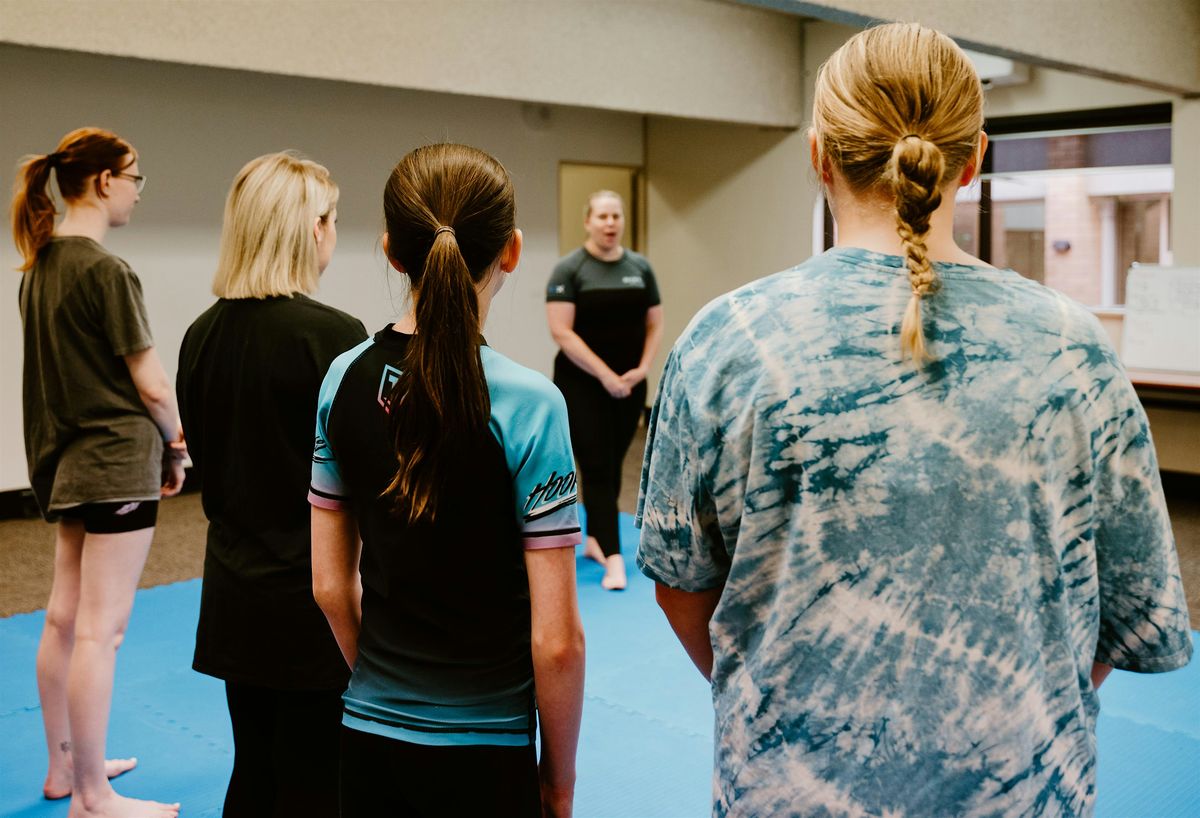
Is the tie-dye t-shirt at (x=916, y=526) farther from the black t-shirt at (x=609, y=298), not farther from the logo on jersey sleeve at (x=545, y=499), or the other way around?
the black t-shirt at (x=609, y=298)

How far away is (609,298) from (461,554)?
10.6 ft

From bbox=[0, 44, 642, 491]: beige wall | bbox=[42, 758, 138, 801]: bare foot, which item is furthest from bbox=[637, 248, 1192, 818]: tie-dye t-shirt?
bbox=[0, 44, 642, 491]: beige wall

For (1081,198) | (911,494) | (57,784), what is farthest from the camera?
(1081,198)

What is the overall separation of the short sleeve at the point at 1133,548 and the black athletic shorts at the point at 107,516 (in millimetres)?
1850

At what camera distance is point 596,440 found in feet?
14.8

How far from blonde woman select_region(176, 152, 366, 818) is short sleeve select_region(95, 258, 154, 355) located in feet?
1.65

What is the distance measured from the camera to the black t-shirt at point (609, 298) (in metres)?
4.43

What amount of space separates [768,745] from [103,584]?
5.65ft

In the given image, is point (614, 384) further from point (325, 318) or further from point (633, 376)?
point (325, 318)

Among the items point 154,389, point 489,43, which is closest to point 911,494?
point 154,389

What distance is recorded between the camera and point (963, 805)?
983mm

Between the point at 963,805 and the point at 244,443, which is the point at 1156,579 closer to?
the point at 963,805

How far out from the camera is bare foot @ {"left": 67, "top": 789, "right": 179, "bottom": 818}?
2346 millimetres

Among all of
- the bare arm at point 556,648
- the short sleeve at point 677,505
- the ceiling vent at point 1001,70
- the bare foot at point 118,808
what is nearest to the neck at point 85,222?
the bare foot at point 118,808
